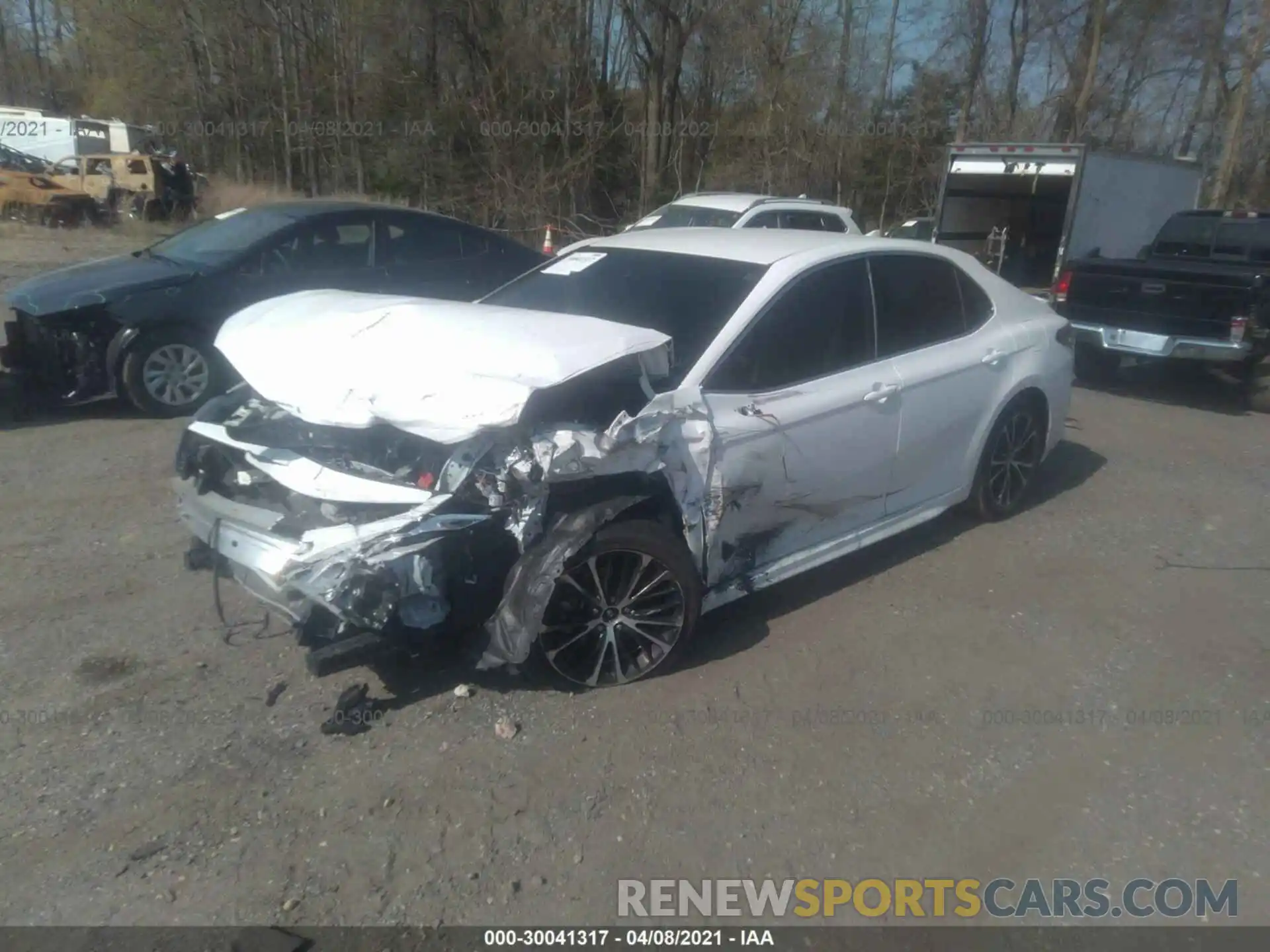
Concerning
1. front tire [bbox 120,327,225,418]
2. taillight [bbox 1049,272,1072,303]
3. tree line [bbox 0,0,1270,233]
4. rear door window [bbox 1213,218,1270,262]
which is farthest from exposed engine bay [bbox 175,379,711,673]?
tree line [bbox 0,0,1270,233]

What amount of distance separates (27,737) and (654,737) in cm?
225

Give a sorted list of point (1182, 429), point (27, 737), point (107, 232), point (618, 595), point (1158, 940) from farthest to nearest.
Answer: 1. point (107, 232)
2. point (1182, 429)
3. point (618, 595)
4. point (27, 737)
5. point (1158, 940)

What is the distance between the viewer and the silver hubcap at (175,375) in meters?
7.20

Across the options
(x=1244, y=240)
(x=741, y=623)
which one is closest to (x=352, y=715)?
(x=741, y=623)

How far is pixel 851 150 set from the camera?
89.8 ft

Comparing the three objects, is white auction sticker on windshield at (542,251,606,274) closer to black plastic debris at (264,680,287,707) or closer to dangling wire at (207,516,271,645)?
dangling wire at (207,516,271,645)

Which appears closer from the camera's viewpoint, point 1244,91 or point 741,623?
point 741,623

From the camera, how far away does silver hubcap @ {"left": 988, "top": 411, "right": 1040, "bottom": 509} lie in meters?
5.66

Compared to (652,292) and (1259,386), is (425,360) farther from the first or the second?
(1259,386)

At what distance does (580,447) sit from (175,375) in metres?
4.91

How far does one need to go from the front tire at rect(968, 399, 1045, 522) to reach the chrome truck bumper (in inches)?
108

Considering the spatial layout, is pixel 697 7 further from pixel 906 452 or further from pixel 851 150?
pixel 906 452

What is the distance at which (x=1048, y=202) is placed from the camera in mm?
15453

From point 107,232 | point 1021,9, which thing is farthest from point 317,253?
point 1021,9
